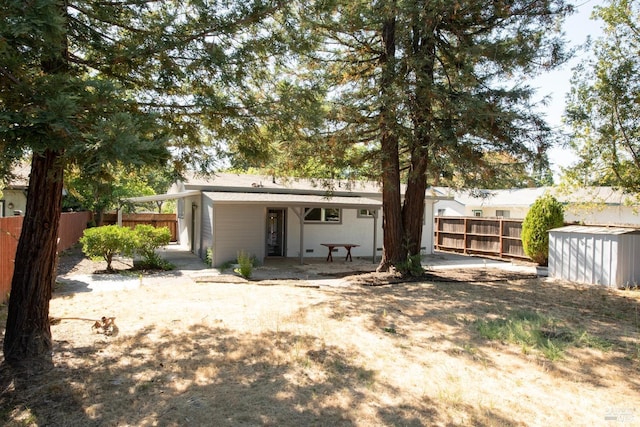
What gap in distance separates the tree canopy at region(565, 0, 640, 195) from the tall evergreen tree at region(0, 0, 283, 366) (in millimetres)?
7940

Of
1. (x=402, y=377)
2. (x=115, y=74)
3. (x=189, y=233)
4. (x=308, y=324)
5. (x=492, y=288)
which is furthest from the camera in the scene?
(x=189, y=233)

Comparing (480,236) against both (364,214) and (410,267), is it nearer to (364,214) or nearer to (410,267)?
(364,214)

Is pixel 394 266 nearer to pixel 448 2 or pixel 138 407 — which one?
pixel 448 2

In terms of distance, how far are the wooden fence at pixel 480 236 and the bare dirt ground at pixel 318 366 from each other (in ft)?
27.9

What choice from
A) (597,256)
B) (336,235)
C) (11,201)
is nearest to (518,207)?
(336,235)

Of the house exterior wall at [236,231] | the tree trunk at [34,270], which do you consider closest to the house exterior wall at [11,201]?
the house exterior wall at [236,231]

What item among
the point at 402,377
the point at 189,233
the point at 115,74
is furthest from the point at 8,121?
the point at 189,233

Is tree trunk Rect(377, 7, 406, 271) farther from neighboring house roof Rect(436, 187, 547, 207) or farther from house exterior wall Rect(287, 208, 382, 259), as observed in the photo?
neighboring house roof Rect(436, 187, 547, 207)

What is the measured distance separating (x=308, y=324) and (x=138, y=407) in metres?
3.32

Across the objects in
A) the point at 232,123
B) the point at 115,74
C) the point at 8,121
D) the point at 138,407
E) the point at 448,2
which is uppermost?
the point at 448,2

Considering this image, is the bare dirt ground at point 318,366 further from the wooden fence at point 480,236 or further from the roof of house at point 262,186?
the wooden fence at point 480,236

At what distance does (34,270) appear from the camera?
5191mm

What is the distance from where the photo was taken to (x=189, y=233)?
19.4 metres

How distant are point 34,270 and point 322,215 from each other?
42.0ft
